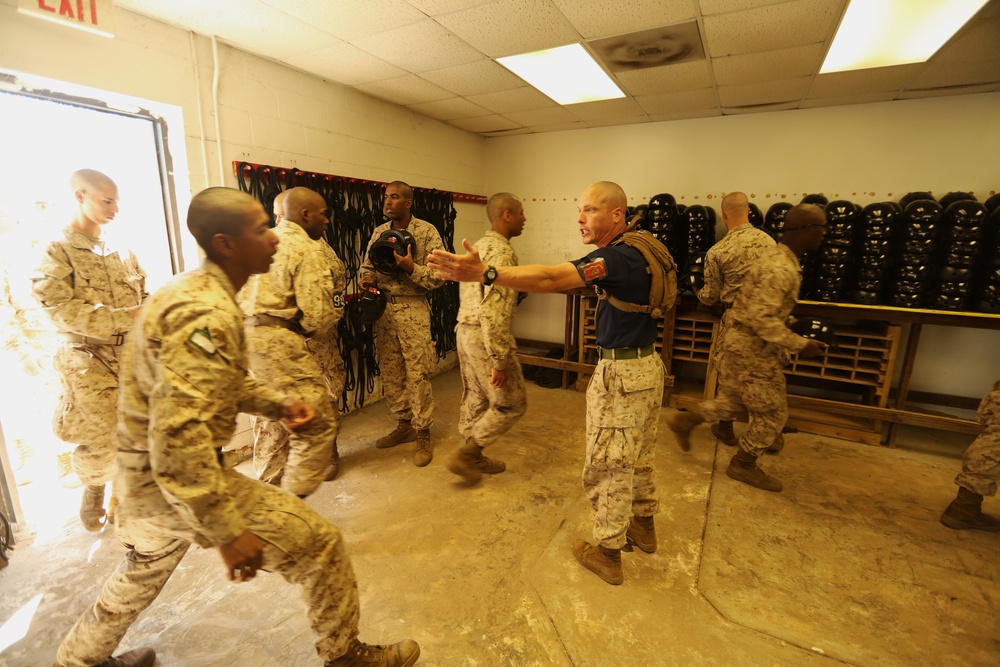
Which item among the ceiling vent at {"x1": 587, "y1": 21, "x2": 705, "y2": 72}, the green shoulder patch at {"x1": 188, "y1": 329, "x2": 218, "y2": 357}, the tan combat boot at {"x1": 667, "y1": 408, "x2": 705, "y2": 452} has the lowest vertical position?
the tan combat boot at {"x1": 667, "y1": 408, "x2": 705, "y2": 452}

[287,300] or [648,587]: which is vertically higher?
[287,300]

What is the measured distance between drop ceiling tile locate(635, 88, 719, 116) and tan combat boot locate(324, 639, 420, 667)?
4276mm

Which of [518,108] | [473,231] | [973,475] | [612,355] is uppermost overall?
[518,108]

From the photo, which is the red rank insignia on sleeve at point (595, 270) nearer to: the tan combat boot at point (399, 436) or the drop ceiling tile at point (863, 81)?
the tan combat boot at point (399, 436)

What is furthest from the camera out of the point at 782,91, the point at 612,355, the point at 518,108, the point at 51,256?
the point at 518,108

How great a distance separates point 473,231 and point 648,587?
4.50 m

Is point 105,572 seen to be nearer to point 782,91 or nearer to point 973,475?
point 973,475

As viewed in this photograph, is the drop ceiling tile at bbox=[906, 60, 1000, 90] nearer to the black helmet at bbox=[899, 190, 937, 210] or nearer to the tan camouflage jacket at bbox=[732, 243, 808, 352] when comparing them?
the black helmet at bbox=[899, 190, 937, 210]

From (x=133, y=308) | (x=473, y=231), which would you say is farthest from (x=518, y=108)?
(x=133, y=308)

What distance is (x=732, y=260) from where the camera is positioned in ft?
9.72

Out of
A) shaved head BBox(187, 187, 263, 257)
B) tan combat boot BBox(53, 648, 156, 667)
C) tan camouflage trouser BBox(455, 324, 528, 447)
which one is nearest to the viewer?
shaved head BBox(187, 187, 263, 257)

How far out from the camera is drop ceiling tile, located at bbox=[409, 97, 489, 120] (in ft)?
13.6

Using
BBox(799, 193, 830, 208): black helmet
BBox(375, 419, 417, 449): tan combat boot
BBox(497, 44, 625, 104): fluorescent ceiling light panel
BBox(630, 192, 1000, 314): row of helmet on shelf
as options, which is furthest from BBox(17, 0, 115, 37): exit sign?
BBox(799, 193, 830, 208): black helmet

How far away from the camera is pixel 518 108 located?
171 inches
